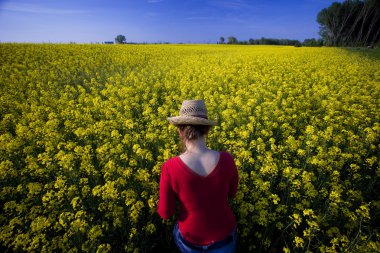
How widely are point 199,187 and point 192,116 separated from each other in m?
0.64

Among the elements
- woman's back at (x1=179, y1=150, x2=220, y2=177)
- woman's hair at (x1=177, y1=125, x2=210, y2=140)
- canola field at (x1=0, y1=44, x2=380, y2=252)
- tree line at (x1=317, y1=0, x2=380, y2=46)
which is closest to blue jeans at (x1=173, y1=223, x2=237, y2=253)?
woman's back at (x1=179, y1=150, x2=220, y2=177)

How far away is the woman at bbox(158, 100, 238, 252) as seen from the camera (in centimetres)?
199

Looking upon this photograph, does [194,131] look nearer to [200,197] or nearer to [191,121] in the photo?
[191,121]

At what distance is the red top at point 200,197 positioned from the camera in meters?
1.99

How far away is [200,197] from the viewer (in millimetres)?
2055

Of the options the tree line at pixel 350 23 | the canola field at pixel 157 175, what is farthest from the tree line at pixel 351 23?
the canola field at pixel 157 175

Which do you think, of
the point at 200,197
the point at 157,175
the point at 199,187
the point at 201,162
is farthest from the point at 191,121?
the point at 157,175

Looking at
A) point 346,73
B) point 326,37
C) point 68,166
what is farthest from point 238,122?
point 326,37

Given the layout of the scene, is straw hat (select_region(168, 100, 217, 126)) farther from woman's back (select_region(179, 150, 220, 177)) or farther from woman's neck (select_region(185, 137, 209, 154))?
woman's back (select_region(179, 150, 220, 177))

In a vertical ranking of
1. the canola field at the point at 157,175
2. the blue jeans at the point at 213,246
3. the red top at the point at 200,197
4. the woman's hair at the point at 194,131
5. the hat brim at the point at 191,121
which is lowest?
the canola field at the point at 157,175

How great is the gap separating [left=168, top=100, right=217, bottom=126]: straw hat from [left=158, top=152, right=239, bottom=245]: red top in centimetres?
32

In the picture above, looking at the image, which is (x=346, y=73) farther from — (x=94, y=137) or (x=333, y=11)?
(x=333, y=11)

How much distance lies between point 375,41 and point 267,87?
222 ft

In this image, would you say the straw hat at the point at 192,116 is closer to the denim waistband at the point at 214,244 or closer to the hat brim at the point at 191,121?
the hat brim at the point at 191,121
